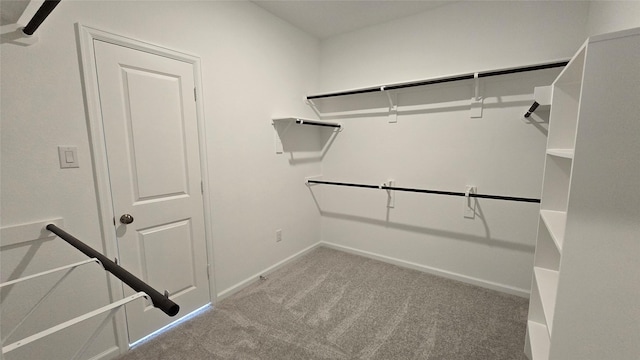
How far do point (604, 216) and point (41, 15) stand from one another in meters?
2.24

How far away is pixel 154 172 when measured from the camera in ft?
5.94

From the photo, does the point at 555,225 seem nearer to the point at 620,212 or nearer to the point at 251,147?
the point at 620,212

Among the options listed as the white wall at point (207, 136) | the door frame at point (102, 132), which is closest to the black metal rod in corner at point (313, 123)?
the white wall at point (207, 136)

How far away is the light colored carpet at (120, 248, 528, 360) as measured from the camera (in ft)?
5.60

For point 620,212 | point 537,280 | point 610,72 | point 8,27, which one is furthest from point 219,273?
point 610,72

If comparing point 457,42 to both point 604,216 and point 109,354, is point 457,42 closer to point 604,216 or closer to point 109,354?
point 604,216

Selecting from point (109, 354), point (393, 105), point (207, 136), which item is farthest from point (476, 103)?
point (109, 354)

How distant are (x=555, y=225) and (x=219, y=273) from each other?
234cm

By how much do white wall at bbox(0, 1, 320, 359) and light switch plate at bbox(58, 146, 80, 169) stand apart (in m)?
0.02

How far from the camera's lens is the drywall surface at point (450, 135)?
84.3 inches

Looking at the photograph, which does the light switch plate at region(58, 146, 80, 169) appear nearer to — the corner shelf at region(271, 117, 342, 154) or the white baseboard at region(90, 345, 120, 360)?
the white baseboard at region(90, 345, 120, 360)

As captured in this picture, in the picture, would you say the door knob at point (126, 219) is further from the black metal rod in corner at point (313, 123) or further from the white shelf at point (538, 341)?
the white shelf at point (538, 341)

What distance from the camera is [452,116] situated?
2.45m

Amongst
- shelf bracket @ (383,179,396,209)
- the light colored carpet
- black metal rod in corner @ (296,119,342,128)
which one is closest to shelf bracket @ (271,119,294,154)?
black metal rod in corner @ (296,119,342,128)
